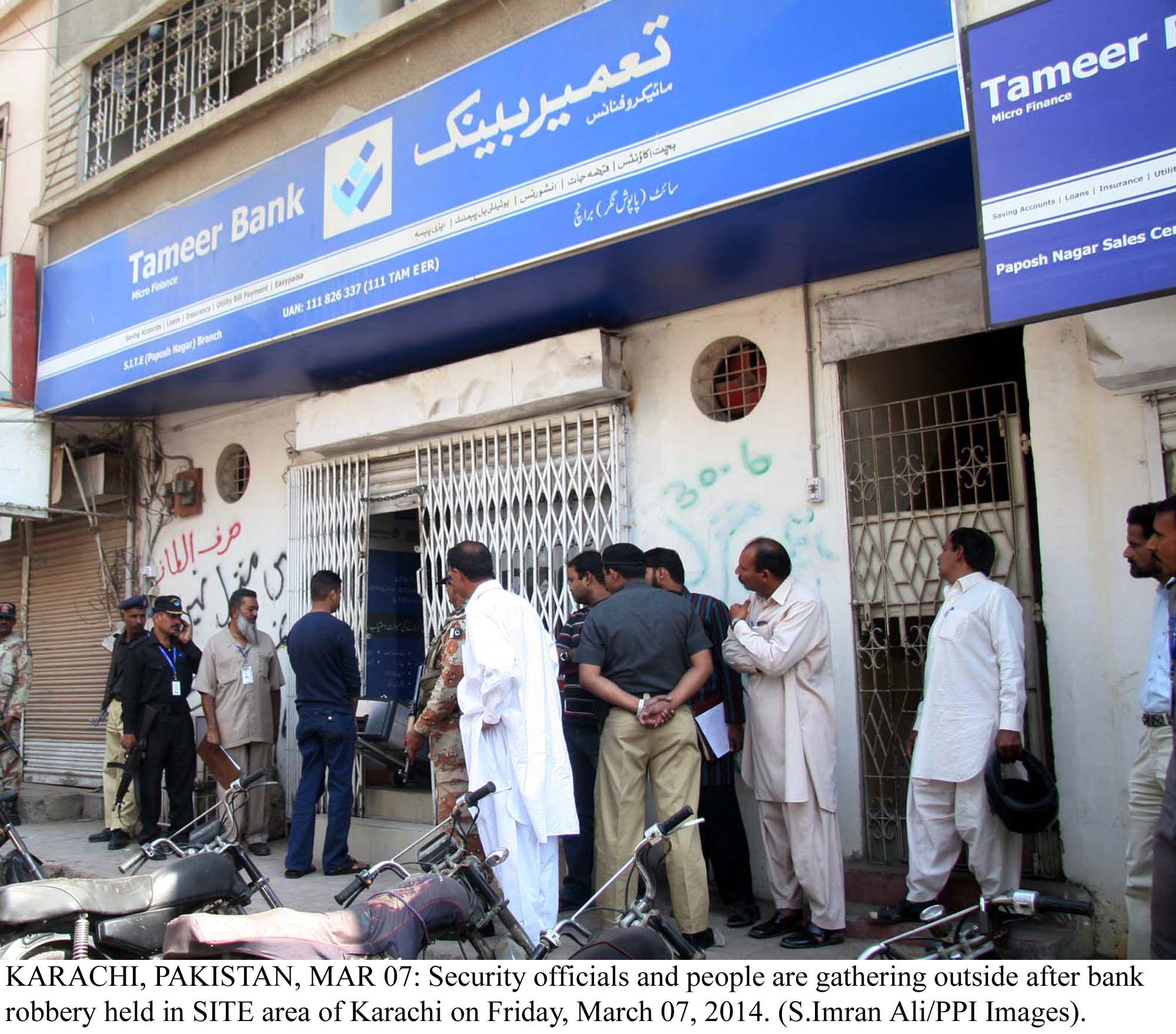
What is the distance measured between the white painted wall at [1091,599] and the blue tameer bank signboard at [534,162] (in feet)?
4.65

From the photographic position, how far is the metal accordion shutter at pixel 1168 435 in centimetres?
463

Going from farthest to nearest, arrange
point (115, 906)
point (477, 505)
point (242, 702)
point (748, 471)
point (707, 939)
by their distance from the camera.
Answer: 1. point (242, 702)
2. point (477, 505)
3. point (748, 471)
4. point (707, 939)
5. point (115, 906)

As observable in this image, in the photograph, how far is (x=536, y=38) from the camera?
19.1 feet

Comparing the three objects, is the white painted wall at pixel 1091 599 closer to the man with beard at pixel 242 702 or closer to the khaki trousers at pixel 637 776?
the khaki trousers at pixel 637 776

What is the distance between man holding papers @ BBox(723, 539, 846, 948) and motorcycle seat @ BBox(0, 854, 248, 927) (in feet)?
7.68

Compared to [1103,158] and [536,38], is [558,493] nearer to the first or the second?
[536,38]

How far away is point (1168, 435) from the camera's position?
15.3ft

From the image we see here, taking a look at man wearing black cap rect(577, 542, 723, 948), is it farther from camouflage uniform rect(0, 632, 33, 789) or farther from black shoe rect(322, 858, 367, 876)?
camouflage uniform rect(0, 632, 33, 789)

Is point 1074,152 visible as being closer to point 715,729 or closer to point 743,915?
point 715,729

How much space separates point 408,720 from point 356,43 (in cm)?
443

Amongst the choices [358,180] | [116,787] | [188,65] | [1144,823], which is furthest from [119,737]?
[1144,823]

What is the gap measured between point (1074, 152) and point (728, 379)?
2533mm

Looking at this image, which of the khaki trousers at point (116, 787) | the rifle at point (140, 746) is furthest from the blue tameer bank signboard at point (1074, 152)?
the khaki trousers at point (116, 787)
